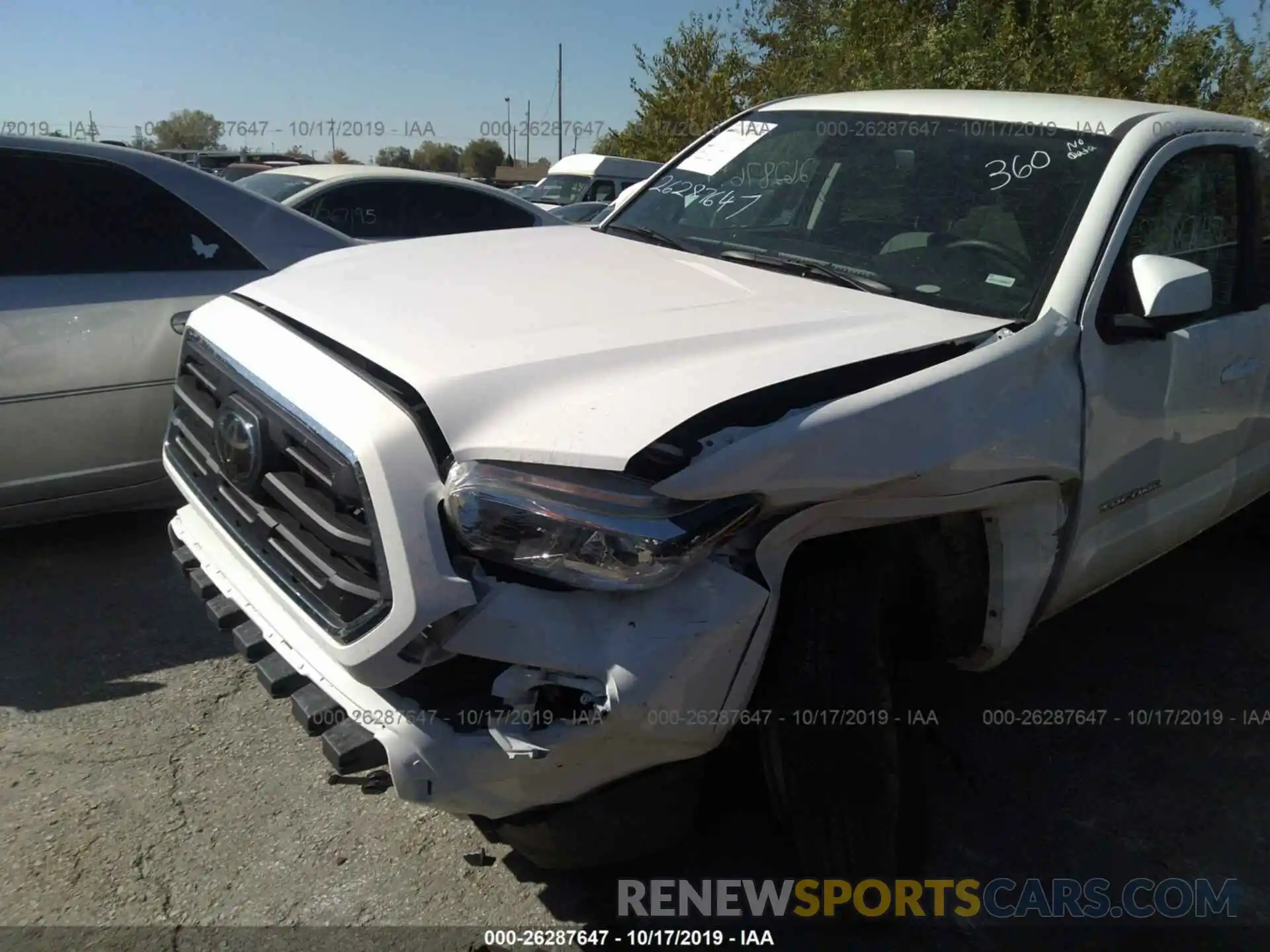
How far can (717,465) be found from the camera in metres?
1.86

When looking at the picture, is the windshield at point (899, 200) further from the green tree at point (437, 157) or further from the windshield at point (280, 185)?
the green tree at point (437, 157)

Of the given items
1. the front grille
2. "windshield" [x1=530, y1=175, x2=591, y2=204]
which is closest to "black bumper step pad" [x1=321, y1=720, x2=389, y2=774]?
the front grille

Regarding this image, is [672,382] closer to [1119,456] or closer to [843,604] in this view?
[843,604]

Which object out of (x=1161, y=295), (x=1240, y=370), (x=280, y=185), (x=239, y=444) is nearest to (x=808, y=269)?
(x=1161, y=295)

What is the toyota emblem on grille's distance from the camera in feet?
7.35

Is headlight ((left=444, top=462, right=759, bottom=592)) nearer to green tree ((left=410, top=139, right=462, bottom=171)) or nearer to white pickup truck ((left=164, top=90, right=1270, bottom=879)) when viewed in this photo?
white pickup truck ((left=164, top=90, right=1270, bottom=879))

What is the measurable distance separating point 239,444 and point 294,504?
24cm

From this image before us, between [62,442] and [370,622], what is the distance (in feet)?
7.86

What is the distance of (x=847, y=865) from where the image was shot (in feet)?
7.45

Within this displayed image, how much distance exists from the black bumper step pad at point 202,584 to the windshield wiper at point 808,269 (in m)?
1.72

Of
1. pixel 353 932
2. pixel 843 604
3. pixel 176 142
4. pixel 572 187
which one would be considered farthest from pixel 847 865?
pixel 176 142

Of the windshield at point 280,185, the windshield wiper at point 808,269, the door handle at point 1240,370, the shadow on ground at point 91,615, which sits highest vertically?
the windshield wiper at point 808,269

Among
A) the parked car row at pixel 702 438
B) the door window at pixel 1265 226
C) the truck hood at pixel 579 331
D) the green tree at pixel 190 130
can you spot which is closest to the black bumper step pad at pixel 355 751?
the parked car row at pixel 702 438

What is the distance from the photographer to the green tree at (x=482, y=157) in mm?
48562
